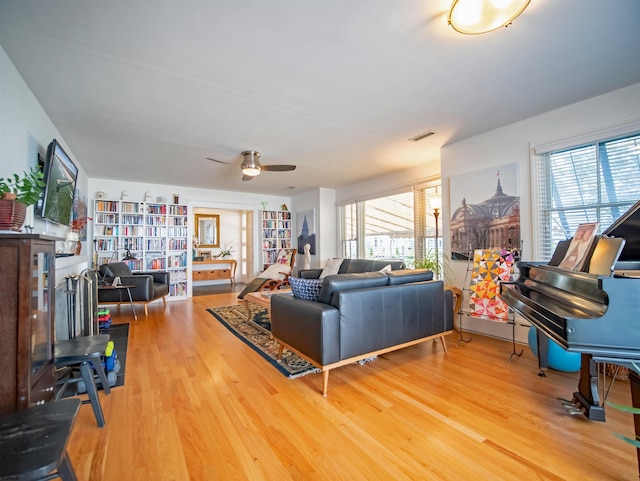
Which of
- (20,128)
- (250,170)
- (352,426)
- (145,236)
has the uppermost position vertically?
(250,170)

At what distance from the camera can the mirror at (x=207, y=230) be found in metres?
8.02

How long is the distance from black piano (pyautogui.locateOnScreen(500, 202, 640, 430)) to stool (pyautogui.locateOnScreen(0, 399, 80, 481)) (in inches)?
76.8

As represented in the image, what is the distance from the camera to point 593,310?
4.25 ft

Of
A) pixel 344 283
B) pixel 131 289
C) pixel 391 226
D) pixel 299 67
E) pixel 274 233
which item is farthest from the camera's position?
pixel 274 233

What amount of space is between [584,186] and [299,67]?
2.87 meters

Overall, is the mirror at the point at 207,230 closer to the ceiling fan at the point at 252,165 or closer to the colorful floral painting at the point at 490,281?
the ceiling fan at the point at 252,165

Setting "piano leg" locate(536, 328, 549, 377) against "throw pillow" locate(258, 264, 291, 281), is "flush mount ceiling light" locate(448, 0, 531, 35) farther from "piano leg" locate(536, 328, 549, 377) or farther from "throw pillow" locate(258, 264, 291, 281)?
"throw pillow" locate(258, 264, 291, 281)

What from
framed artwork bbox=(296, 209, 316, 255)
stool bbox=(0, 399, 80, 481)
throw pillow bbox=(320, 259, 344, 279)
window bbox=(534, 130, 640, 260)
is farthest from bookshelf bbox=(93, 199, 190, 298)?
window bbox=(534, 130, 640, 260)

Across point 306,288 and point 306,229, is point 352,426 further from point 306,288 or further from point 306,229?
point 306,229

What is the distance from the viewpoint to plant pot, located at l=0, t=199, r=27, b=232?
1.40 m

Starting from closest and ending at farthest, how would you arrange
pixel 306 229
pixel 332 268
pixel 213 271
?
pixel 332 268
pixel 306 229
pixel 213 271

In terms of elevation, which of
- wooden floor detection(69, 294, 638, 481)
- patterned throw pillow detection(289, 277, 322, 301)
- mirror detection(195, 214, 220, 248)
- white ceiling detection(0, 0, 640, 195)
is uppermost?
white ceiling detection(0, 0, 640, 195)

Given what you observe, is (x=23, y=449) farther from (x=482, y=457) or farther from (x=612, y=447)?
(x=612, y=447)

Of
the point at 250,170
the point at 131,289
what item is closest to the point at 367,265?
the point at 250,170
